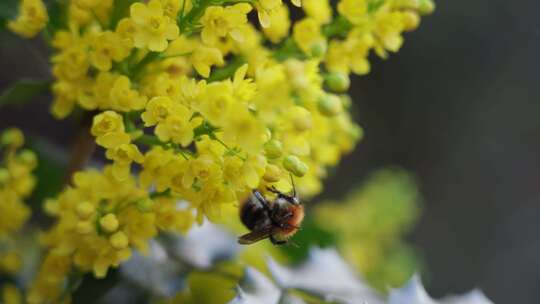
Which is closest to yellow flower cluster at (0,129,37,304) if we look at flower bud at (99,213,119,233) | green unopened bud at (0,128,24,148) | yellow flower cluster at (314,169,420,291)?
green unopened bud at (0,128,24,148)

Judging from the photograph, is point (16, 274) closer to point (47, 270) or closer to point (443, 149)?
point (47, 270)

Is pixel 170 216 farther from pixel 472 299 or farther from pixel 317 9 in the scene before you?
pixel 472 299

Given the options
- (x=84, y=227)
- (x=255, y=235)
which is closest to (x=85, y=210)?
(x=84, y=227)

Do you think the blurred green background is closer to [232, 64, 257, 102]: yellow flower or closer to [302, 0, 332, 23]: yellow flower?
[302, 0, 332, 23]: yellow flower

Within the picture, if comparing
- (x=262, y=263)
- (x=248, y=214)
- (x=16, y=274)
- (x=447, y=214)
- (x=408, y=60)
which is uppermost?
(x=248, y=214)

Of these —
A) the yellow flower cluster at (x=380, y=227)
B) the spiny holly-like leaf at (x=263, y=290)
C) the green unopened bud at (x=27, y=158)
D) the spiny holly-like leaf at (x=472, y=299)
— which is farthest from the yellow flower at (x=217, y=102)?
the yellow flower cluster at (x=380, y=227)

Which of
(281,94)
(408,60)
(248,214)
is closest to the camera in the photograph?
(281,94)

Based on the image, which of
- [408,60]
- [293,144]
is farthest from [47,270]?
[408,60]
